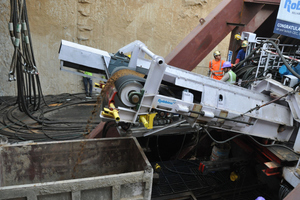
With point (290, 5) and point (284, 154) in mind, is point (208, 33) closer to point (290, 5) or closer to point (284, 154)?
point (290, 5)

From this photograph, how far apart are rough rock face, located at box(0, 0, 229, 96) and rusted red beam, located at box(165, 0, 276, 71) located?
4428 millimetres

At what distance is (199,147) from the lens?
6.07 metres

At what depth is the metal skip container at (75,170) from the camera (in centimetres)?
304

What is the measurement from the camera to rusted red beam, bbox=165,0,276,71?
18.4ft

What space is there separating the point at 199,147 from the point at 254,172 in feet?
4.46

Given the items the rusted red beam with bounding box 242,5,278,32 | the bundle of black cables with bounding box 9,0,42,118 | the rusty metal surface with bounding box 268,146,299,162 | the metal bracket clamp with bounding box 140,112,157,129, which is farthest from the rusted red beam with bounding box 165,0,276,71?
the bundle of black cables with bounding box 9,0,42,118

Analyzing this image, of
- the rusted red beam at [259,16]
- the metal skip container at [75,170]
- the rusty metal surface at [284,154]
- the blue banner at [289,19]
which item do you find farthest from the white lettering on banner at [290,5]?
the metal skip container at [75,170]

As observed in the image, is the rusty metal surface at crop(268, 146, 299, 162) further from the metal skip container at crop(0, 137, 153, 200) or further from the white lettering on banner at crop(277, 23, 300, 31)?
the white lettering on banner at crop(277, 23, 300, 31)

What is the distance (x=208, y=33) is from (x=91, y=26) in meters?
5.06

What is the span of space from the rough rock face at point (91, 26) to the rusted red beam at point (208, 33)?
443 cm

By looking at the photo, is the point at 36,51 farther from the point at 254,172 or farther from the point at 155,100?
the point at 254,172

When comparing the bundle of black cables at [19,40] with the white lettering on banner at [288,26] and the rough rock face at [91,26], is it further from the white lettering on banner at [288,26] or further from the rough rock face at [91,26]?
the white lettering on banner at [288,26]

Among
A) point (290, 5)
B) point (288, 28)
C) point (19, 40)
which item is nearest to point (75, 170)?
point (19, 40)

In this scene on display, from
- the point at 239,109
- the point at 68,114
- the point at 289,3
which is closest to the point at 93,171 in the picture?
the point at 239,109
